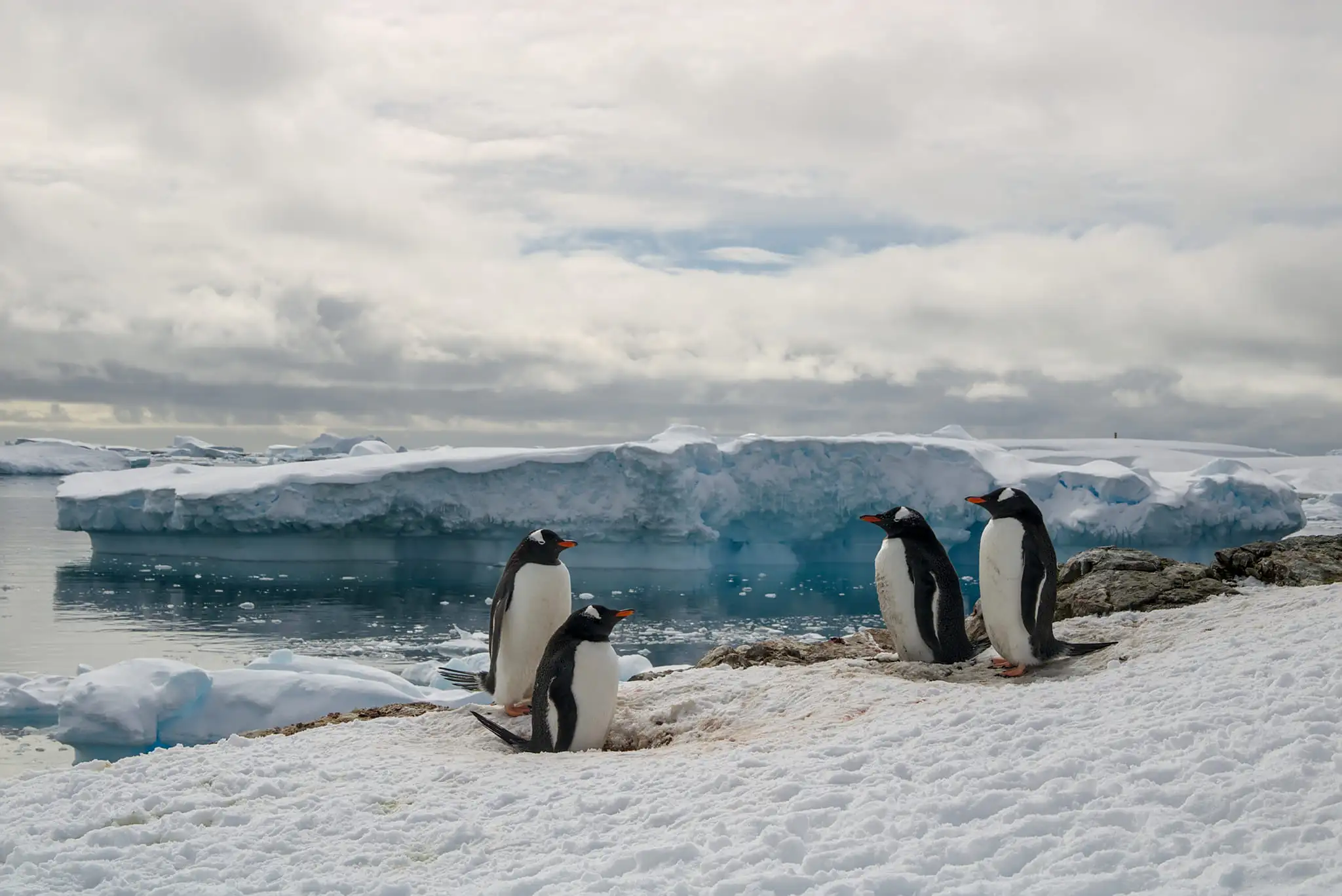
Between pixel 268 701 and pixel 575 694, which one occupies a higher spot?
pixel 575 694

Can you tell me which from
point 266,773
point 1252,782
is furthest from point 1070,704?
point 266,773

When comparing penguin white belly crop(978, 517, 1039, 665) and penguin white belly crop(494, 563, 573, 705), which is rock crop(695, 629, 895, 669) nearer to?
penguin white belly crop(978, 517, 1039, 665)

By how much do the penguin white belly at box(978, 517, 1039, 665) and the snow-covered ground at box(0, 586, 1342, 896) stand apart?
574 millimetres

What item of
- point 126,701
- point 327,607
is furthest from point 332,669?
point 327,607

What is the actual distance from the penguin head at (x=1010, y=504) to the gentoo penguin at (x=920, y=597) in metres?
0.30

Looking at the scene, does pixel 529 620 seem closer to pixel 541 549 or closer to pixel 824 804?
pixel 541 549

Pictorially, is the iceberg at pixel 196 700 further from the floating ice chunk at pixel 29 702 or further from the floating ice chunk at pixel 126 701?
the floating ice chunk at pixel 29 702

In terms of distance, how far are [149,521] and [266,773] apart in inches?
1011

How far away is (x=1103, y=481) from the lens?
2333 centimetres

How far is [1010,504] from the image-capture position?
15.3ft

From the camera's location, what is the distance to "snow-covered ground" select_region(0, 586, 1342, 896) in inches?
91.4

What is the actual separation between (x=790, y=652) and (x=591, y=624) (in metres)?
1.51

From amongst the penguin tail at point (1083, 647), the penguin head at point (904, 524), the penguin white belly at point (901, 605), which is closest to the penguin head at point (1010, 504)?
the penguin head at point (904, 524)

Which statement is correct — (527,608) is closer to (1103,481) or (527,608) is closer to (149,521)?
(1103,481)
